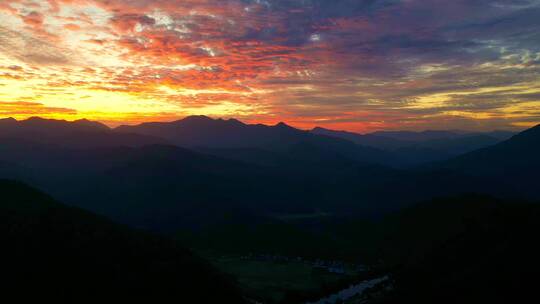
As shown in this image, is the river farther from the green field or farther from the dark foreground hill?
the dark foreground hill

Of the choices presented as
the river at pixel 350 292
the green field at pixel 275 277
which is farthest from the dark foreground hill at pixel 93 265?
the green field at pixel 275 277

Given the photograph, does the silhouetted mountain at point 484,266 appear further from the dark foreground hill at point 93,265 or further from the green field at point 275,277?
the green field at point 275,277

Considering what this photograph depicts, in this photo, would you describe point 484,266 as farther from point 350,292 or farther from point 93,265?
point 93,265

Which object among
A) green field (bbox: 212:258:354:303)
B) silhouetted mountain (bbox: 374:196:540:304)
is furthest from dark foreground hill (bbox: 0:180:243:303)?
silhouetted mountain (bbox: 374:196:540:304)

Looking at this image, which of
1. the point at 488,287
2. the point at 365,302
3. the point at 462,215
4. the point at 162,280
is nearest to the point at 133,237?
the point at 162,280

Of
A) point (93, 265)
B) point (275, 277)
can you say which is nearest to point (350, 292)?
point (275, 277)

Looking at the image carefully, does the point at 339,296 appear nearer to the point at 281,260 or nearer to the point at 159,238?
the point at 159,238
